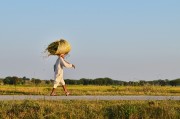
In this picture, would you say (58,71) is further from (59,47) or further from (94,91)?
(94,91)

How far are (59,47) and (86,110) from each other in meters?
5.72

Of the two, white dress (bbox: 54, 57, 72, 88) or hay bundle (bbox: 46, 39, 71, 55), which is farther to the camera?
hay bundle (bbox: 46, 39, 71, 55)

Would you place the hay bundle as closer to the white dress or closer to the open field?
the white dress

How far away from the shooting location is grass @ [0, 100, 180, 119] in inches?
652

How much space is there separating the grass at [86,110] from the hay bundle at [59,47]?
4.89 meters

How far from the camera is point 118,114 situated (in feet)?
55.3

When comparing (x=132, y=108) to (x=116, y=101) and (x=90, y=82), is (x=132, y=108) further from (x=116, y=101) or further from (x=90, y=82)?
(x=90, y=82)

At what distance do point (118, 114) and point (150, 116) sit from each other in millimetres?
947

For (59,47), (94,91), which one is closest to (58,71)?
(59,47)

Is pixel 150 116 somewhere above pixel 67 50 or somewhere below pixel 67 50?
below

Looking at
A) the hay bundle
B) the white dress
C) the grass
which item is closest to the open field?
the white dress

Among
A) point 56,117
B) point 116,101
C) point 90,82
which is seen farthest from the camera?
point 90,82

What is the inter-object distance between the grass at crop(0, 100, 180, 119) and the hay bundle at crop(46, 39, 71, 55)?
4887mm

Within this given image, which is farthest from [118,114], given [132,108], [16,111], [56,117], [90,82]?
[90,82]
